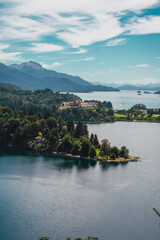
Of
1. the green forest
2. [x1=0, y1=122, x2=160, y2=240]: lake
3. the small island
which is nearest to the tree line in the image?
the small island

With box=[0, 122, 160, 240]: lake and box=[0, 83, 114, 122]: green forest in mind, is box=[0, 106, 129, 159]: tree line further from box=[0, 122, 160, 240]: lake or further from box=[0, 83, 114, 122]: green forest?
box=[0, 83, 114, 122]: green forest

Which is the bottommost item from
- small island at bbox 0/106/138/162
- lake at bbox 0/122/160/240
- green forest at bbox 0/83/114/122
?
lake at bbox 0/122/160/240

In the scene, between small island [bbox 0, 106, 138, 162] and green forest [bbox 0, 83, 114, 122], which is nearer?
small island [bbox 0, 106, 138, 162]

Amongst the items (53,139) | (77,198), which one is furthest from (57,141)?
(77,198)

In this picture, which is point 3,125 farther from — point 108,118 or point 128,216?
point 108,118

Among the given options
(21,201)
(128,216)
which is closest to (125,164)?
(128,216)

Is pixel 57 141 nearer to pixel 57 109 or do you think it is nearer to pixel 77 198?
pixel 77 198

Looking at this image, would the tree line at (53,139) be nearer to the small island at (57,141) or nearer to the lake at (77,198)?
the small island at (57,141)
